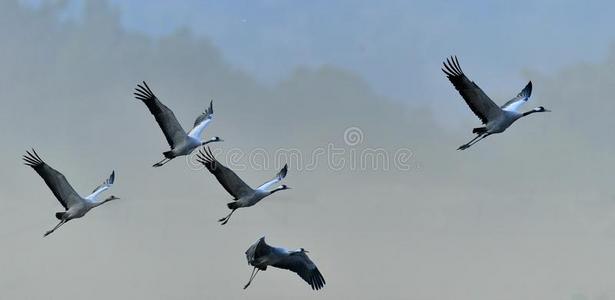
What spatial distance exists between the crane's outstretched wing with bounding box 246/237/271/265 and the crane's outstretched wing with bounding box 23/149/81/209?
1006 centimetres

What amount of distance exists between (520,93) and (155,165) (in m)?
16.0

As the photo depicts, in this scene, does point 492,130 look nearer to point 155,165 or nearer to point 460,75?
point 460,75

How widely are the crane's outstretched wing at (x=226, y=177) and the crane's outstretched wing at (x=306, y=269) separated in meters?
3.31

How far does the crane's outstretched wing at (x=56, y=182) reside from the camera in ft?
168

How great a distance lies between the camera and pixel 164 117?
5175 cm

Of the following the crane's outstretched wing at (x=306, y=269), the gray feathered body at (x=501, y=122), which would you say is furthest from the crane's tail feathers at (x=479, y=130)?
the crane's outstretched wing at (x=306, y=269)

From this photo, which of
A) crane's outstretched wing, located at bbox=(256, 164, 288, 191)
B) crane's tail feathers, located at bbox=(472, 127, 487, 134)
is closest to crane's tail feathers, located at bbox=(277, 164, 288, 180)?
crane's outstretched wing, located at bbox=(256, 164, 288, 191)

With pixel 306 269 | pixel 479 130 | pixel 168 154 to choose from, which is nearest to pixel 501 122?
pixel 479 130

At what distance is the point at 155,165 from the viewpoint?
5312cm

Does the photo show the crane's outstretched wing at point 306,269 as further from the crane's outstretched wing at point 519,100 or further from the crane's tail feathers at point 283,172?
the crane's outstretched wing at point 519,100

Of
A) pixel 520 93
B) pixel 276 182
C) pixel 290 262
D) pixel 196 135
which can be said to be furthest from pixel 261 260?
pixel 520 93

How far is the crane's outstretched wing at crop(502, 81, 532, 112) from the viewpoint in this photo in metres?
50.0

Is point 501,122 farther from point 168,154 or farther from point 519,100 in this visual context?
point 168,154

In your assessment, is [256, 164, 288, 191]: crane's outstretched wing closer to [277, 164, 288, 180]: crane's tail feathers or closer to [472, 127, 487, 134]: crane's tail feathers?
[277, 164, 288, 180]: crane's tail feathers
